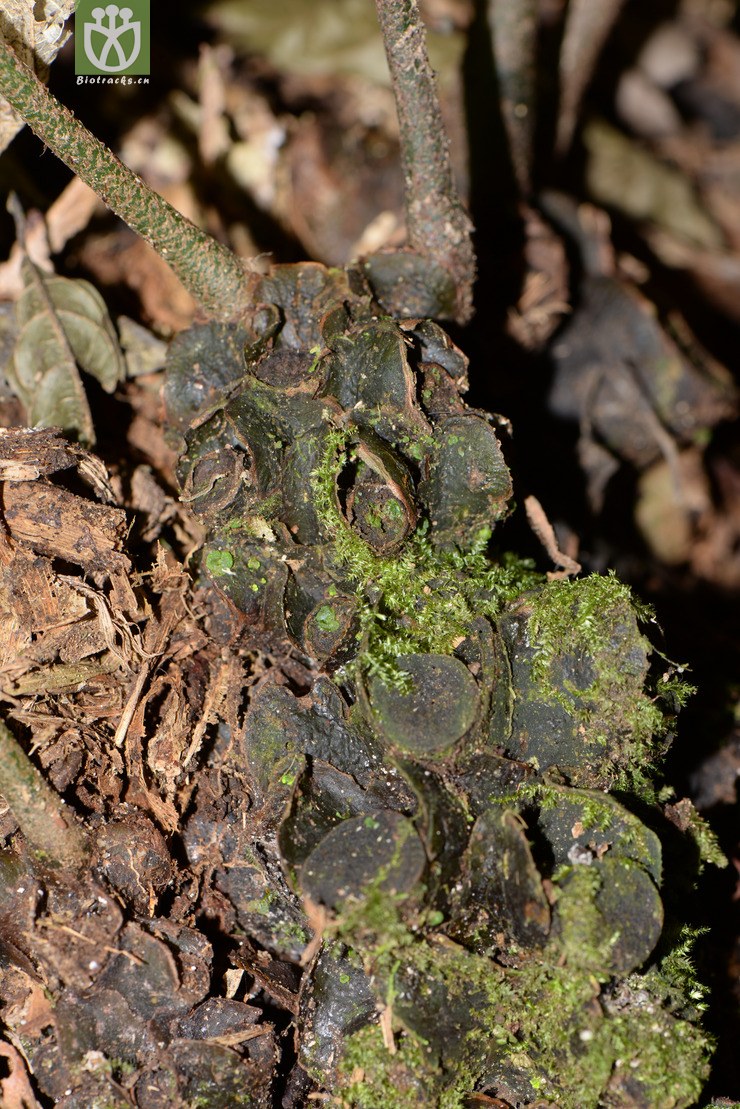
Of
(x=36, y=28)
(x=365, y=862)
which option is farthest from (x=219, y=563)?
(x=36, y=28)

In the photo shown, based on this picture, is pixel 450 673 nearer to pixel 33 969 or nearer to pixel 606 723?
pixel 606 723

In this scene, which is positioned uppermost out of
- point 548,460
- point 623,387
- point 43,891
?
point 623,387

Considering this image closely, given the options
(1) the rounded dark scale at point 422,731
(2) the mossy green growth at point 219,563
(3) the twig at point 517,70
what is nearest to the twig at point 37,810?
(1) the rounded dark scale at point 422,731

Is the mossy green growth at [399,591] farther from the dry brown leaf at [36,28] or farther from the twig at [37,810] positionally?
the dry brown leaf at [36,28]

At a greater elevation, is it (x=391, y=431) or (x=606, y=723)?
(x=391, y=431)

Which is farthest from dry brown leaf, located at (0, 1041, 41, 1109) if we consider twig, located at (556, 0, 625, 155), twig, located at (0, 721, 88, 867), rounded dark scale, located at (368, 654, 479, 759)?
twig, located at (556, 0, 625, 155)

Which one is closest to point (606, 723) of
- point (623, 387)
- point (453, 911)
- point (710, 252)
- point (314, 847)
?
point (453, 911)

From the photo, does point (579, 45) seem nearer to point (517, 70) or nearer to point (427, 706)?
point (517, 70)
